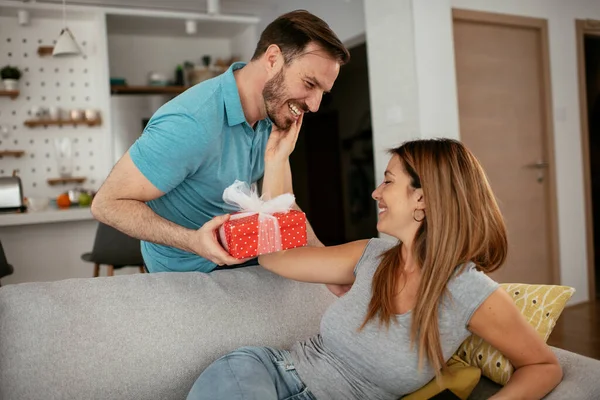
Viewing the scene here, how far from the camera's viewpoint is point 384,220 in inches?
62.5

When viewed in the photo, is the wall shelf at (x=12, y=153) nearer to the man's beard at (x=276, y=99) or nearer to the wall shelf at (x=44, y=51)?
the wall shelf at (x=44, y=51)

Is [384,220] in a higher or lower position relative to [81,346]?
higher

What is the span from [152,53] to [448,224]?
206 inches

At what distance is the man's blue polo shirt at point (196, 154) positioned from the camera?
5.11 ft

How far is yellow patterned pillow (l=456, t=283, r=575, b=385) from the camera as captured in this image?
4.87 ft

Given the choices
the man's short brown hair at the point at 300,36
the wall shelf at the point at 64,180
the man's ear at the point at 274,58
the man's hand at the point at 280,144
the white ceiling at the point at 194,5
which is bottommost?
the man's hand at the point at 280,144

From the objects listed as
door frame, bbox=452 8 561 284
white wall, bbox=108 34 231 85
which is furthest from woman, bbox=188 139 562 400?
white wall, bbox=108 34 231 85

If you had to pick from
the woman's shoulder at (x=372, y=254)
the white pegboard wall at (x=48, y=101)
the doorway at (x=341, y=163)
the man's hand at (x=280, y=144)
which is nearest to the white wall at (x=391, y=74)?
the man's hand at (x=280, y=144)

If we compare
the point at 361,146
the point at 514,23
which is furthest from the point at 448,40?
the point at 361,146

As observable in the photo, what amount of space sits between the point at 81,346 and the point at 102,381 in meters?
0.11

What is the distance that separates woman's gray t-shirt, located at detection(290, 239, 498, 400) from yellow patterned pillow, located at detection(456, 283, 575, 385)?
0.12 meters

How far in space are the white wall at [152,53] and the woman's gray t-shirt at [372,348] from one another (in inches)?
198

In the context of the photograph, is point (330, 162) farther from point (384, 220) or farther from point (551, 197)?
point (384, 220)

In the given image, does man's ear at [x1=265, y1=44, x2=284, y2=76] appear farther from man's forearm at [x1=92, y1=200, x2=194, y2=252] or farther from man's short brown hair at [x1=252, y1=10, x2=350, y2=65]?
man's forearm at [x1=92, y1=200, x2=194, y2=252]
